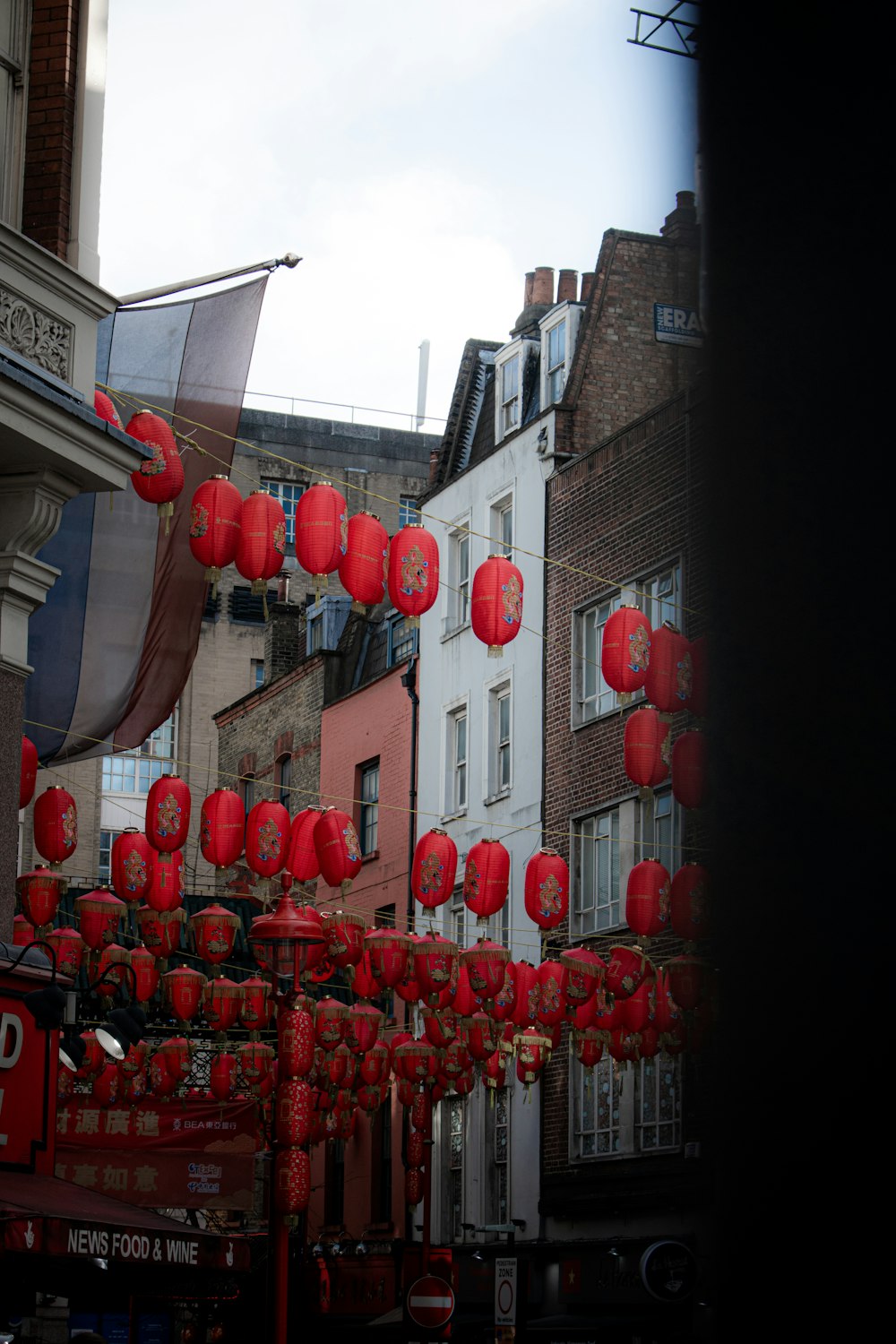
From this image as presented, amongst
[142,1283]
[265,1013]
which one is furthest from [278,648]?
[142,1283]

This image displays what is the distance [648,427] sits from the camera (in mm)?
28672

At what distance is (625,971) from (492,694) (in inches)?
467

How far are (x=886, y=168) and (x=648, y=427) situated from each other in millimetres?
27628

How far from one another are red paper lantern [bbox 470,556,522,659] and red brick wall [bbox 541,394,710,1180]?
285 inches

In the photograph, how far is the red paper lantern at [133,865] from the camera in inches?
808

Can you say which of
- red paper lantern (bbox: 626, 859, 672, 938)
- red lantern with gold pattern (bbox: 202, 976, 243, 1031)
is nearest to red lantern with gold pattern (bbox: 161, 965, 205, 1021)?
red lantern with gold pattern (bbox: 202, 976, 243, 1031)

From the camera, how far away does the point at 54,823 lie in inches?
711

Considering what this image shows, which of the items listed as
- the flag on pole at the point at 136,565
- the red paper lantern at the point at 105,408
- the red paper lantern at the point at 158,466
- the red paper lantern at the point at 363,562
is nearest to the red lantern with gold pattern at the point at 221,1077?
the red paper lantern at the point at 363,562

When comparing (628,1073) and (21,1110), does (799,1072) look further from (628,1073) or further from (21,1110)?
(628,1073)

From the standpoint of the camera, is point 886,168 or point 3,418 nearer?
point 886,168

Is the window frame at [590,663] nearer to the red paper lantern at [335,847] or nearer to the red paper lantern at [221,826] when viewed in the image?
the red paper lantern at [335,847]

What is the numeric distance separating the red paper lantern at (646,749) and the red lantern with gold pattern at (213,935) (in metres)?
5.72

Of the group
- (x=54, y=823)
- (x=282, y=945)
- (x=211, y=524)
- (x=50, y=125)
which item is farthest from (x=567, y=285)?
(x=50, y=125)

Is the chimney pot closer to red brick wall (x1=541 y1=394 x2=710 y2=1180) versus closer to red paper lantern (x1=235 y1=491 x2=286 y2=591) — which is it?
red brick wall (x1=541 y1=394 x2=710 y2=1180)
